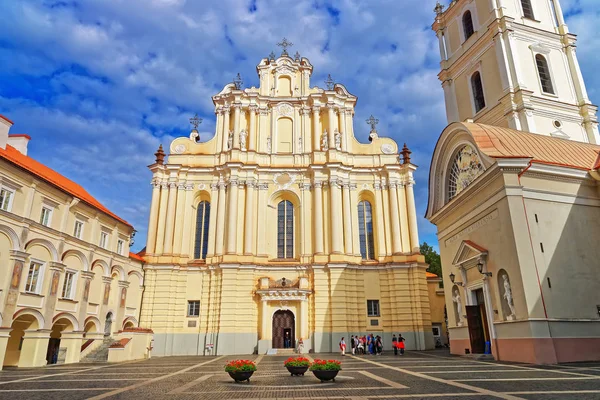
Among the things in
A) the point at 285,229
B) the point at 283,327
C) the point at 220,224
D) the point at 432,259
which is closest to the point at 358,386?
the point at 283,327

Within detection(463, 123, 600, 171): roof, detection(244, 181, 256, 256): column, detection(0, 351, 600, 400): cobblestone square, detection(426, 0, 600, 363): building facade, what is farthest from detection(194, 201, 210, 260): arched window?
detection(463, 123, 600, 171): roof

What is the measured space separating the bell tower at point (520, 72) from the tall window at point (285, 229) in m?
14.1

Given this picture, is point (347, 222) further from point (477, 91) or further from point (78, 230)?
point (78, 230)

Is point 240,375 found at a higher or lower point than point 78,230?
lower

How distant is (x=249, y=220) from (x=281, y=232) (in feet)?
10.1

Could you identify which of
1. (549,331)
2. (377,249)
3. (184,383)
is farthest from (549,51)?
(184,383)

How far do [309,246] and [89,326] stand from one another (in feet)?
50.3

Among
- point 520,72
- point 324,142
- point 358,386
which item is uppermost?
point 324,142

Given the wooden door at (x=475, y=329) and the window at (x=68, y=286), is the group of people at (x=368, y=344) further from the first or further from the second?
the window at (x=68, y=286)

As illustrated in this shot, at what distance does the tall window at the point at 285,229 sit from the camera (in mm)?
32375

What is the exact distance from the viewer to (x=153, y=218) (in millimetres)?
32188

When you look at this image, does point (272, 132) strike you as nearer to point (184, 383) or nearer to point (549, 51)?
point (549, 51)

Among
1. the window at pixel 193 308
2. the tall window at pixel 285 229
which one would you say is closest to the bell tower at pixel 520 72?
the tall window at pixel 285 229

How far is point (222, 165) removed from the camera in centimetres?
3306
